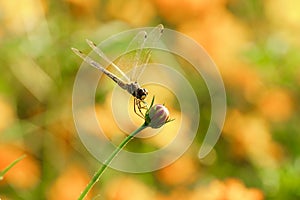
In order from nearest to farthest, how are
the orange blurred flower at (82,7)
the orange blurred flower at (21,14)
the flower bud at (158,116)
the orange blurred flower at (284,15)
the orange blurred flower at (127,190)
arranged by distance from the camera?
the flower bud at (158,116), the orange blurred flower at (127,190), the orange blurred flower at (21,14), the orange blurred flower at (82,7), the orange blurred flower at (284,15)

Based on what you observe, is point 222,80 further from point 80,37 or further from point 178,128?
point 80,37

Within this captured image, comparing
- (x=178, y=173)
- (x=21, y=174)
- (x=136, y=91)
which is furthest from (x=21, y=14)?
(x=136, y=91)

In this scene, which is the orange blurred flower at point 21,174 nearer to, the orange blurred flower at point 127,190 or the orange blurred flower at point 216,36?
the orange blurred flower at point 127,190

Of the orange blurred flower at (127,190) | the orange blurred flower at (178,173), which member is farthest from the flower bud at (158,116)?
the orange blurred flower at (178,173)

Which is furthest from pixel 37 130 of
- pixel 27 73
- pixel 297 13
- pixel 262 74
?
pixel 297 13

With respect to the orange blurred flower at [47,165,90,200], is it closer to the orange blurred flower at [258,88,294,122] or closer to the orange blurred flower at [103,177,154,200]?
the orange blurred flower at [103,177,154,200]

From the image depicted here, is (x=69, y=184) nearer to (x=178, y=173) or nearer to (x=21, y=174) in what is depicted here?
(x=21, y=174)
